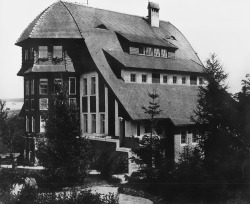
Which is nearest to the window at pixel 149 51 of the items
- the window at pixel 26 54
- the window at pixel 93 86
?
the window at pixel 93 86

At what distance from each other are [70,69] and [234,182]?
64.0 feet

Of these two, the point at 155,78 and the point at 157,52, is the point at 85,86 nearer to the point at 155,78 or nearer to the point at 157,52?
the point at 155,78

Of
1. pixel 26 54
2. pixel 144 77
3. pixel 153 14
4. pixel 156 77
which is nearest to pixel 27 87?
pixel 26 54

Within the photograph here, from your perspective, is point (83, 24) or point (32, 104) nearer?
point (32, 104)

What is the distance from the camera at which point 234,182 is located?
17.7m

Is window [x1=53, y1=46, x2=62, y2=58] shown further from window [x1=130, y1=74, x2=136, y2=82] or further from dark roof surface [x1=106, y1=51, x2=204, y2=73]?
window [x1=130, y1=74, x2=136, y2=82]

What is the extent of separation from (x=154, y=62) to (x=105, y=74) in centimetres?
691

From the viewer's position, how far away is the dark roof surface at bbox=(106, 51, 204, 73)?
3009 centimetres

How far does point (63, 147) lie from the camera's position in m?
20.1

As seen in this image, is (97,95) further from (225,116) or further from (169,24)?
(169,24)

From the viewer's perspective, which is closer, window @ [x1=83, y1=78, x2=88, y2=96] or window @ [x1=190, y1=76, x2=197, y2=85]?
window @ [x1=83, y1=78, x2=88, y2=96]

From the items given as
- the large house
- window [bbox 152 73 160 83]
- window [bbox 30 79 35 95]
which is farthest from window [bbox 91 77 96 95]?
window [bbox 30 79 35 95]

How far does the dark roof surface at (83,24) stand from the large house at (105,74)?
0.10 meters

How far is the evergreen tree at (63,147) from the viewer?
19922 mm
